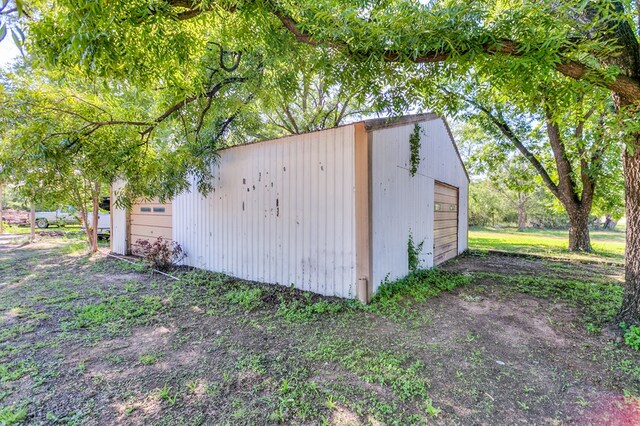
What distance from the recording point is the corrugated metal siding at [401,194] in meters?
3.96

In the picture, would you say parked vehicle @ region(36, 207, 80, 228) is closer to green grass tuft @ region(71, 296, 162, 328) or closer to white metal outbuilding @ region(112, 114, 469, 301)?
white metal outbuilding @ region(112, 114, 469, 301)

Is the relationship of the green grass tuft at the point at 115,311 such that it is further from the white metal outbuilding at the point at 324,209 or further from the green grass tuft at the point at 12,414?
the white metal outbuilding at the point at 324,209

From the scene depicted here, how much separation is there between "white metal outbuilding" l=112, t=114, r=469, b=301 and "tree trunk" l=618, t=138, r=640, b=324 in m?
2.48

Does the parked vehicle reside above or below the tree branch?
below

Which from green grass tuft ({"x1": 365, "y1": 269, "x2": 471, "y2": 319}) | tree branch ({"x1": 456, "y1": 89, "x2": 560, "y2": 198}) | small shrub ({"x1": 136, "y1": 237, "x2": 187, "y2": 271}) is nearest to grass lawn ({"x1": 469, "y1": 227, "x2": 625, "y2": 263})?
tree branch ({"x1": 456, "y1": 89, "x2": 560, "y2": 198})

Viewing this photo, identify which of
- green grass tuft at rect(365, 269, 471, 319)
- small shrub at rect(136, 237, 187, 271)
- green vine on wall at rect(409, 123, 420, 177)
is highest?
green vine on wall at rect(409, 123, 420, 177)

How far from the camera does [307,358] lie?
8.16ft

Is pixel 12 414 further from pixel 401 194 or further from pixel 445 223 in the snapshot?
pixel 445 223

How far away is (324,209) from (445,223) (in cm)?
415

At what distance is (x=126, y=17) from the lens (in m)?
2.21

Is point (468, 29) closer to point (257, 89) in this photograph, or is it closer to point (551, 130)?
point (257, 89)

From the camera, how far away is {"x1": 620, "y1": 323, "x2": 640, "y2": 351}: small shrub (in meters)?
2.58

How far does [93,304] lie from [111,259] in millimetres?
3660

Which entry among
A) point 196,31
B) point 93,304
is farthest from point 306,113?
point 93,304
